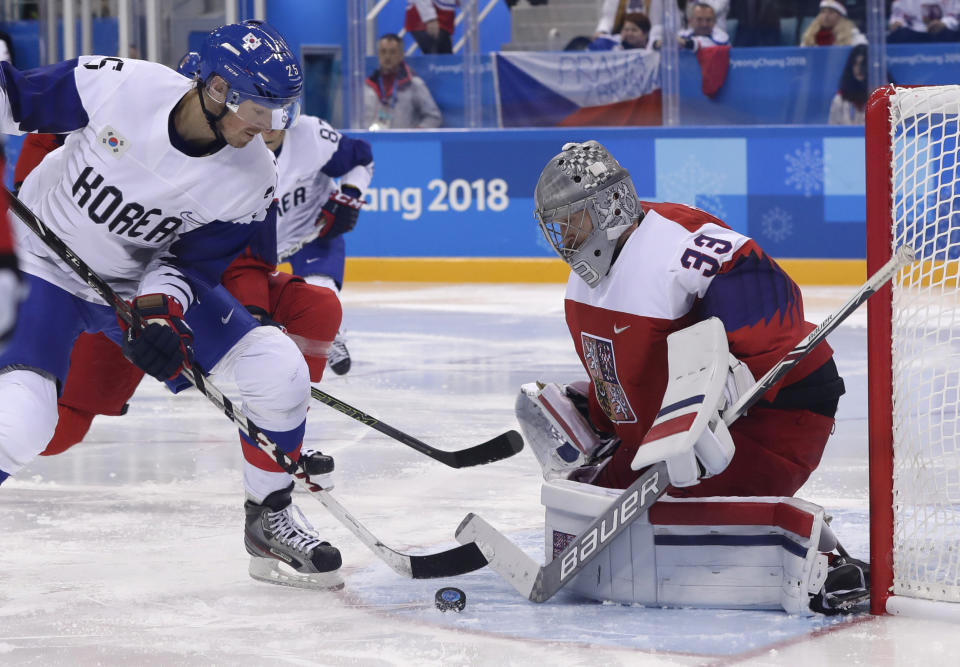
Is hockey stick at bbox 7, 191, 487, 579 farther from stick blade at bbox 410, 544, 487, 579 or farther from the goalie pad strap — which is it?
the goalie pad strap

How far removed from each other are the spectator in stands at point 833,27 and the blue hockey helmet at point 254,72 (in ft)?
17.4

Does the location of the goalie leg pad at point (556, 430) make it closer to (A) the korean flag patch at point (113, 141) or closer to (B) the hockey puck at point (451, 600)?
(B) the hockey puck at point (451, 600)

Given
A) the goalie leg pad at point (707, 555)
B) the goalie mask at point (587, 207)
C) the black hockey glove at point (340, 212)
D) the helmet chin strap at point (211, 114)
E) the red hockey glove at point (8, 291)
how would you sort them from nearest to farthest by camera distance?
the red hockey glove at point (8, 291)
the goalie leg pad at point (707, 555)
the goalie mask at point (587, 207)
the helmet chin strap at point (211, 114)
the black hockey glove at point (340, 212)

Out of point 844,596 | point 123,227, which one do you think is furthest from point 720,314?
point 123,227

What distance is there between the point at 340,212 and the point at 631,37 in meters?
3.24

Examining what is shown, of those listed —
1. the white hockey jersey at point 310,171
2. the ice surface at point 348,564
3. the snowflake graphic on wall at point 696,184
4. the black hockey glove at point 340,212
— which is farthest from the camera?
the snowflake graphic on wall at point 696,184

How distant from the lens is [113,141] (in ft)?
8.11

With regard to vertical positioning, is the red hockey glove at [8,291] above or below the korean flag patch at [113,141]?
below

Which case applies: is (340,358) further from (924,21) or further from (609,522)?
(924,21)

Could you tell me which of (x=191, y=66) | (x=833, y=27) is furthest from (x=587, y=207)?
(x=833, y=27)

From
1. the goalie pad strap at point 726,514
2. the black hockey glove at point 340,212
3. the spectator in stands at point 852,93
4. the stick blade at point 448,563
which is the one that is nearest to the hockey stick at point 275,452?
the stick blade at point 448,563

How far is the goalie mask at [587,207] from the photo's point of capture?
233 cm

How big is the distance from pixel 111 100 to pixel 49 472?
1.35 metres

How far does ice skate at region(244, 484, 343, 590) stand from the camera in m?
2.51
